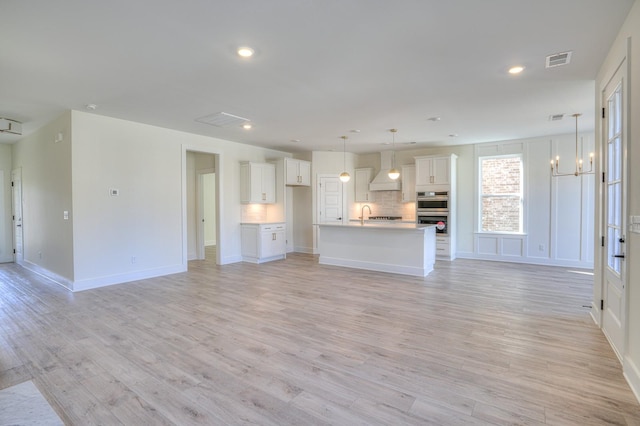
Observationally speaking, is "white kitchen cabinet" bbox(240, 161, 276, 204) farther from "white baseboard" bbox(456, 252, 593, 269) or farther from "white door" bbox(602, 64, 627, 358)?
"white door" bbox(602, 64, 627, 358)

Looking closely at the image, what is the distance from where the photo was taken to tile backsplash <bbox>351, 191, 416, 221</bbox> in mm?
8422

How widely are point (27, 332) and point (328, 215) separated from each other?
6358 mm

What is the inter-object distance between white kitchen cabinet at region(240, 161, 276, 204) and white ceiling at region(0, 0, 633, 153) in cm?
215

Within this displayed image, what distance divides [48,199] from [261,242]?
12.6 ft

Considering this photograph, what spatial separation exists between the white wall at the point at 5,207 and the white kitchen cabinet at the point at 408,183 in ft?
A: 30.2

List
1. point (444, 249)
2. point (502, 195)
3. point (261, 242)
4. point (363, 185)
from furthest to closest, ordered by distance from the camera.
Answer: point (363, 185) < point (444, 249) < point (502, 195) < point (261, 242)

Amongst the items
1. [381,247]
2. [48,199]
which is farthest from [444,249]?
[48,199]

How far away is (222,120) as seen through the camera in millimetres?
5344

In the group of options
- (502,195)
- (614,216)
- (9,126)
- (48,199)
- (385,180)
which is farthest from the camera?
(385,180)

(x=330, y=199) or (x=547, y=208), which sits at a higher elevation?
(x=330, y=199)

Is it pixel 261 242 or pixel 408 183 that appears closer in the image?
pixel 261 242

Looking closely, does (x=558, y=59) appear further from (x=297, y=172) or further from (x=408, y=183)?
(x=297, y=172)

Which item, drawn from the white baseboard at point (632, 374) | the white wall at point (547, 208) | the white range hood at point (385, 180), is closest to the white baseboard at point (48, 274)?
the white baseboard at point (632, 374)

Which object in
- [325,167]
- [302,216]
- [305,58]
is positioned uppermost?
[305,58]
